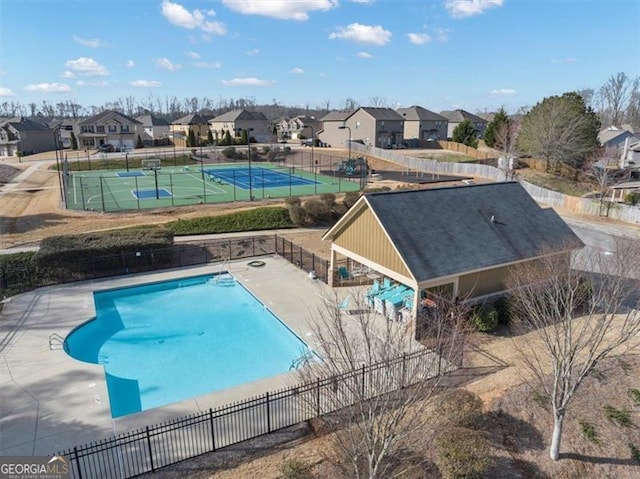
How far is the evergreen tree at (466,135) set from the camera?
75688 millimetres

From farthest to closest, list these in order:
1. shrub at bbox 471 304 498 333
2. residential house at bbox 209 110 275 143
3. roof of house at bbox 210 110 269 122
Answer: roof of house at bbox 210 110 269 122 < residential house at bbox 209 110 275 143 < shrub at bbox 471 304 498 333

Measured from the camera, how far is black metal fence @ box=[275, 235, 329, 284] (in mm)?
24961

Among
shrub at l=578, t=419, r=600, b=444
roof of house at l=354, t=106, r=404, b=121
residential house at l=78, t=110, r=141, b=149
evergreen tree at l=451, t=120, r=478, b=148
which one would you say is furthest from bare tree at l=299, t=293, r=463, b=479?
residential house at l=78, t=110, r=141, b=149

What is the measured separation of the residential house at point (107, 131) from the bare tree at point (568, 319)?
89952 mm

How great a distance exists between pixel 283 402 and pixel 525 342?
9631 mm

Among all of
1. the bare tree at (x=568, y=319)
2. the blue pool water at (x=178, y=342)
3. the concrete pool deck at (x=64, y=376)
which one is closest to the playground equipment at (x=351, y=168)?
the concrete pool deck at (x=64, y=376)

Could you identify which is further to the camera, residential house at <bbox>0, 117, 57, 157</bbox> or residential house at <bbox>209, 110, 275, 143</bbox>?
residential house at <bbox>209, 110, 275, 143</bbox>

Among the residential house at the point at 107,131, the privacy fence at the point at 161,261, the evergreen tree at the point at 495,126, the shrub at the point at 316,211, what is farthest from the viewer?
the residential house at the point at 107,131

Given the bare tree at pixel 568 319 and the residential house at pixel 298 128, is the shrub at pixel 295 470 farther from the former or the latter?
the residential house at pixel 298 128

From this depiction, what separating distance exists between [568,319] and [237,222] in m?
25.1

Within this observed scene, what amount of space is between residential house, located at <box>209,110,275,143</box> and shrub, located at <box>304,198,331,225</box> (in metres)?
69.1

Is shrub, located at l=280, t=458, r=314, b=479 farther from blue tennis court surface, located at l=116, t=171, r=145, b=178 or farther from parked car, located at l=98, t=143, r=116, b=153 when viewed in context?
parked car, located at l=98, t=143, r=116, b=153

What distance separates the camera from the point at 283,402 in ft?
43.9

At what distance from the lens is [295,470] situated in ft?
33.0
